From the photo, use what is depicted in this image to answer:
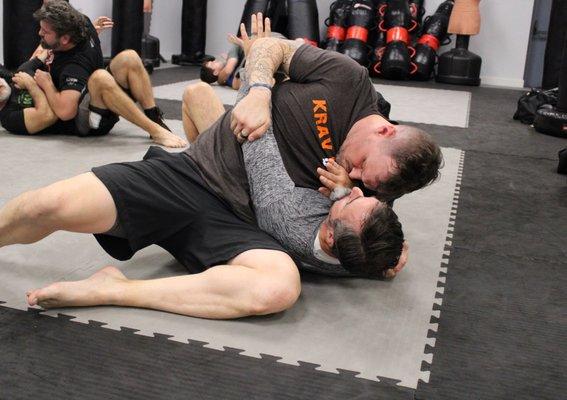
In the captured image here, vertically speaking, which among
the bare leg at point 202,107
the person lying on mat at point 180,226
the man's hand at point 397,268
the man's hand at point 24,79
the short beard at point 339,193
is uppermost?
the bare leg at point 202,107

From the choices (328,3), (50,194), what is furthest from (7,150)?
(328,3)

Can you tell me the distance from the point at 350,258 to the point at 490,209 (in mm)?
1655

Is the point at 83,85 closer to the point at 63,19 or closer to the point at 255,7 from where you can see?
the point at 63,19

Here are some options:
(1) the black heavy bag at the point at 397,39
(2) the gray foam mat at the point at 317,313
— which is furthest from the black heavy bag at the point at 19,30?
(1) the black heavy bag at the point at 397,39

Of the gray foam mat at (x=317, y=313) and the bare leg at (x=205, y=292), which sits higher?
the bare leg at (x=205, y=292)

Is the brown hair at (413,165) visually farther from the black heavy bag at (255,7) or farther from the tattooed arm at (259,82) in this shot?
the black heavy bag at (255,7)

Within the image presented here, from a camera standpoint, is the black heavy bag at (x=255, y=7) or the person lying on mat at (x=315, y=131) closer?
the person lying on mat at (x=315, y=131)

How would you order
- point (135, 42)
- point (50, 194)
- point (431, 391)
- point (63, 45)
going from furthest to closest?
point (135, 42), point (63, 45), point (50, 194), point (431, 391)

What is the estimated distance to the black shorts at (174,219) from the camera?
219 cm

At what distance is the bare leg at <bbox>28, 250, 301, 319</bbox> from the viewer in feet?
6.63

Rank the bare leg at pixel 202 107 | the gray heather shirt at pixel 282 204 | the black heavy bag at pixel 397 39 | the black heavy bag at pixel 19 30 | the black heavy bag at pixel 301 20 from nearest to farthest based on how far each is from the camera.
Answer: the gray heather shirt at pixel 282 204, the bare leg at pixel 202 107, the black heavy bag at pixel 19 30, the black heavy bag at pixel 301 20, the black heavy bag at pixel 397 39

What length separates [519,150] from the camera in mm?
5047

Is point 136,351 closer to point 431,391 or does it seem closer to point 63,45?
point 431,391

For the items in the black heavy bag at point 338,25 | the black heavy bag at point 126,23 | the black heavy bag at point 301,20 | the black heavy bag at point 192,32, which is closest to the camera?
the black heavy bag at point 126,23
